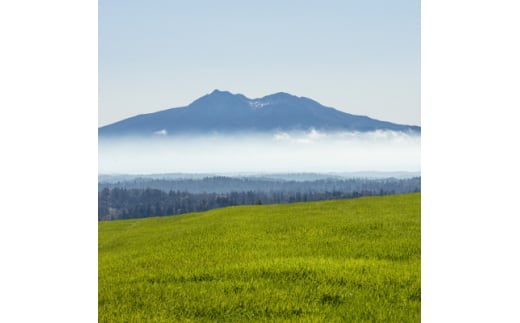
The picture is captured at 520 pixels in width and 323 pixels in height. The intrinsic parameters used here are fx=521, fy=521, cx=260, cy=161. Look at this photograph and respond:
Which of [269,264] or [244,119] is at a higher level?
[244,119]

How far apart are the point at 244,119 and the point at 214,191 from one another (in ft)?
2.92

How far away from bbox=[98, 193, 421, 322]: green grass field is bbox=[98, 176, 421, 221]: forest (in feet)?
0.67

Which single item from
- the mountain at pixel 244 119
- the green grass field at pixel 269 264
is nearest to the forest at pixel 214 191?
the green grass field at pixel 269 264

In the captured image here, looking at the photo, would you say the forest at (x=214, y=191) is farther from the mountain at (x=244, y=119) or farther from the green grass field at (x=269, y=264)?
the mountain at (x=244, y=119)

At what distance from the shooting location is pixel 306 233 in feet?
19.2

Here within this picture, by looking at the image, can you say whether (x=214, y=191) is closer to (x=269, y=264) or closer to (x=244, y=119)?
(x=244, y=119)

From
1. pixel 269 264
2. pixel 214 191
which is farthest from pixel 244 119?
pixel 269 264

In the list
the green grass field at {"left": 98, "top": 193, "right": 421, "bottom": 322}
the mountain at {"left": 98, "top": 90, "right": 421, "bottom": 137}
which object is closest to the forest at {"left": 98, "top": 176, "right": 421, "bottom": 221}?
the green grass field at {"left": 98, "top": 193, "right": 421, "bottom": 322}

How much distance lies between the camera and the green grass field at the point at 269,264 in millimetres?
4621

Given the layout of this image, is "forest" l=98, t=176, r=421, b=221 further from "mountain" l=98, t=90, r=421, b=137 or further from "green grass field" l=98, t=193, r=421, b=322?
"mountain" l=98, t=90, r=421, b=137

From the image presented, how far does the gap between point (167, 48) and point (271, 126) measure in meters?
1.47

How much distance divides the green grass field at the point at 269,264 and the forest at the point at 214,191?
0.67 ft

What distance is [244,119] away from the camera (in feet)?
19.6
